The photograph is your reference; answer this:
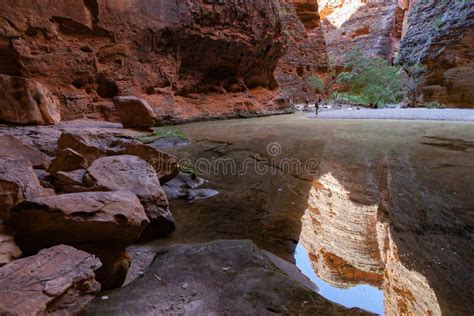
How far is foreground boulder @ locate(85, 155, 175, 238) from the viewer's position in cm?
224

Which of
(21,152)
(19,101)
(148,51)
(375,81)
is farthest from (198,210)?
(375,81)

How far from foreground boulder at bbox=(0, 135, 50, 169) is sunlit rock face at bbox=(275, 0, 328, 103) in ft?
63.2

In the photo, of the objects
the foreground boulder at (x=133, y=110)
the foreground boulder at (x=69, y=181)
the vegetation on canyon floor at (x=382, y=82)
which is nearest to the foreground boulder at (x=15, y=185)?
the foreground boulder at (x=69, y=181)

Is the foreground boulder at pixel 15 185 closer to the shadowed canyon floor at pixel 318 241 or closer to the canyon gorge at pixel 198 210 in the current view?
the canyon gorge at pixel 198 210

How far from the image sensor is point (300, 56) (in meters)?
22.1

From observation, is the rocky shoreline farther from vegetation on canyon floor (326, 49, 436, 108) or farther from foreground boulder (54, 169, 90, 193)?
vegetation on canyon floor (326, 49, 436, 108)

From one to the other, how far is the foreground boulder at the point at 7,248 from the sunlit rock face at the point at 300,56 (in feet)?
68.1

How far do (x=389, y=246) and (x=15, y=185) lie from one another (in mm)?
2293

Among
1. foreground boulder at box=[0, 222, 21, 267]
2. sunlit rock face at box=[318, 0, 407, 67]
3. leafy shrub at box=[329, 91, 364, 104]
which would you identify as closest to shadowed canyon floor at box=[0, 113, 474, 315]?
foreground boulder at box=[0, 222, 21, 267]

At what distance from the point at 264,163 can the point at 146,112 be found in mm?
3691

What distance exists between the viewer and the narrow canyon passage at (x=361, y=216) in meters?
1.65

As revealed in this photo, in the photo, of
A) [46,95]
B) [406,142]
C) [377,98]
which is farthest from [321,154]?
[377,98]

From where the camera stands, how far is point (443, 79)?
1472 centimetres

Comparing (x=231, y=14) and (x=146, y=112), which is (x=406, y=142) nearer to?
(x=146, y=112)
